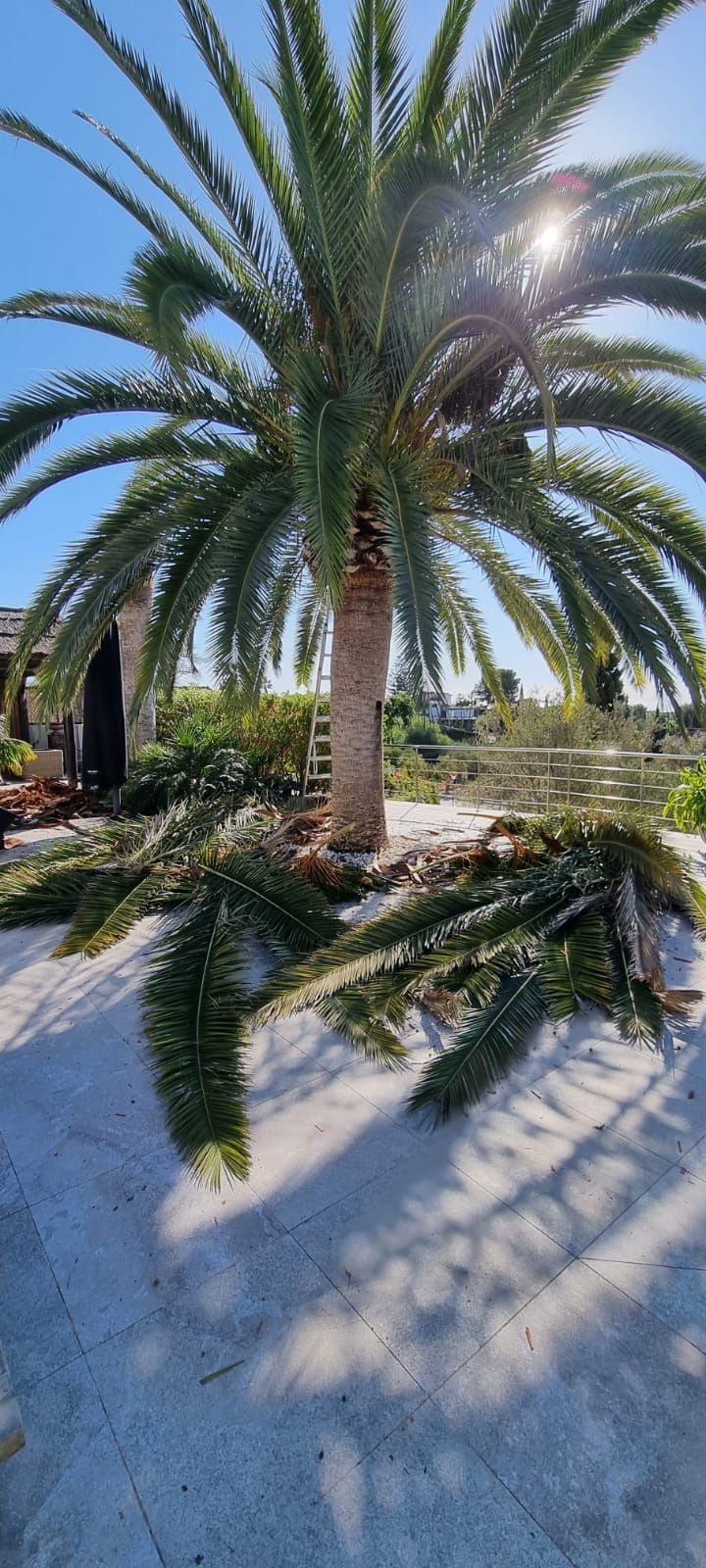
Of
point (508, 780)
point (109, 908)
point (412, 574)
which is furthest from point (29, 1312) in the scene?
point (508, 780)

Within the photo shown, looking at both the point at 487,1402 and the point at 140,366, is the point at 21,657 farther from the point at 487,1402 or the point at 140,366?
the point at 487,1402

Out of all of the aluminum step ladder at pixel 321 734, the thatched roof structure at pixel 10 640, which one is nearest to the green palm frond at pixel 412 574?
the aluminum step ladder at pixel 321 734

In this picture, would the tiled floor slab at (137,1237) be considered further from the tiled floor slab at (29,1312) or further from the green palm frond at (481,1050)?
the green palm frond at (481,1050)

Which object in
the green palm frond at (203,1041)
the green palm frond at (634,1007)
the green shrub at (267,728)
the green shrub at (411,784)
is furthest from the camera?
the green shrub at (411,784)

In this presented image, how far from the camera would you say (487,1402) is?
1.38 meters

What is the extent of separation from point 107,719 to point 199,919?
435 cm

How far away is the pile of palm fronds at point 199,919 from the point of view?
7.50 feet

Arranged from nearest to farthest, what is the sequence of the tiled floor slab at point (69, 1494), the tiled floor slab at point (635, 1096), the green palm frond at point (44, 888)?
the tiled floor slab at point (69, 1494), the tiled floor slab at point (635, 1096), the green palm frond at point (44, 888)

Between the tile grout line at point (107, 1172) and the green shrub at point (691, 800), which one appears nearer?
the tile grout line at point (107, 1172)

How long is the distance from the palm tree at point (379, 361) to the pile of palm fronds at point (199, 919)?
117 cm

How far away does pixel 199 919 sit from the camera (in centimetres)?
357

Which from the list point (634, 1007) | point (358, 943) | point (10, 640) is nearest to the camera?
point (634, 1007)

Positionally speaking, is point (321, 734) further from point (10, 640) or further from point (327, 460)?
point (10, 640)

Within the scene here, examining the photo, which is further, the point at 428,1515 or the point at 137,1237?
the point at 137,1237
